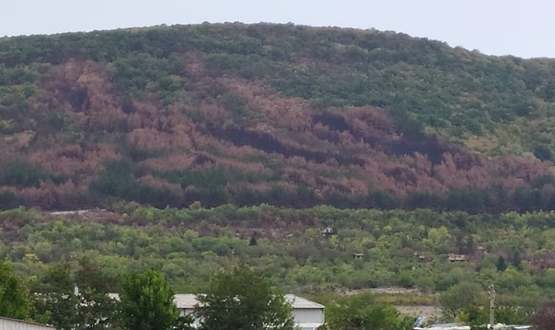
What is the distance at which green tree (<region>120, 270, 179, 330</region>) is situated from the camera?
7406 centimetres

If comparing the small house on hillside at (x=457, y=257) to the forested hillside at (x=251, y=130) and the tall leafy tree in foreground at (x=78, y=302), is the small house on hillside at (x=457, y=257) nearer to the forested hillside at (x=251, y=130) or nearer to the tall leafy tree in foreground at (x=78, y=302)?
the forested hillside at (x=251, y=130)

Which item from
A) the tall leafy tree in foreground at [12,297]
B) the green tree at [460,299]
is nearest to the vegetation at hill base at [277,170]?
the green tree at [460,299]

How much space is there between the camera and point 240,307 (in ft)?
255

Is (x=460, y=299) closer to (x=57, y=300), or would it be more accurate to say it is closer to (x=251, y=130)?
(x=57, y=300)

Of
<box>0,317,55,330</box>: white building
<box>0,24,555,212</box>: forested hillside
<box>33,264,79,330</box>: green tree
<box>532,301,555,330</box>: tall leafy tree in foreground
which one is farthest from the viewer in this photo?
<box>0,24,555,212</box>: forested hillside

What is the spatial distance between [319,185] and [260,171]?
490 cm

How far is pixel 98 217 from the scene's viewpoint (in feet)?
496

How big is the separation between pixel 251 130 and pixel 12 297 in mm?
104925

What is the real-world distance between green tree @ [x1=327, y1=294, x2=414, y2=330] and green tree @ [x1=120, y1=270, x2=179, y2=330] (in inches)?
590

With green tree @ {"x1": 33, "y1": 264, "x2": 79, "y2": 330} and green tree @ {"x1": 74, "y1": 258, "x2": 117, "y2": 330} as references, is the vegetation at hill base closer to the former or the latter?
green tree @ {"x1": 33, "y1": 264, "x2": 79, "y2": 330}

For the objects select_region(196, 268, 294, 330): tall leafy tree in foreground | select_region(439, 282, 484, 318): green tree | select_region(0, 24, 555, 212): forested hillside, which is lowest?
select_region(439, 282, 484, 318): green tree

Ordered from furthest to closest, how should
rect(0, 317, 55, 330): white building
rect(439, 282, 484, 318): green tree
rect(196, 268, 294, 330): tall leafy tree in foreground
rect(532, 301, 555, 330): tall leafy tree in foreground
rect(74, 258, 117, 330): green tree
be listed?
rect(439, 282, 484, 318): green tree
rect(532, 301, 555, 330): tall leafy tree in foreground
rect(196, 268, 294, 330): tall leafy tree in foreground
rect(74, 258, 117, 330): green tree
rect(0, 317, 55, 330): white building

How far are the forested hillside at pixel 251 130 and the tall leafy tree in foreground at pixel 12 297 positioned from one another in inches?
3268

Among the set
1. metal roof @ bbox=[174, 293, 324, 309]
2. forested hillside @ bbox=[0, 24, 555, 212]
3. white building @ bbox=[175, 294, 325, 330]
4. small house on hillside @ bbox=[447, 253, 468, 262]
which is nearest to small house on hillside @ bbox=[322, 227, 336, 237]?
forested hillside @ bbox=[0, 24, 555, 212]
